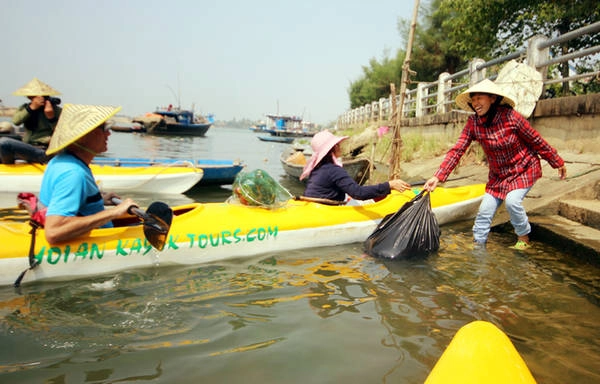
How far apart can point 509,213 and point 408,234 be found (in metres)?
1.08

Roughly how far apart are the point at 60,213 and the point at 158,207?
2.40ft

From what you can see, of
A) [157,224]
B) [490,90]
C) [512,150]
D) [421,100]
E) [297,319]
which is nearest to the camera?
[297,319]

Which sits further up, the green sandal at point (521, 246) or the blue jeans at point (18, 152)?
the blue jeans at point (18, 152)

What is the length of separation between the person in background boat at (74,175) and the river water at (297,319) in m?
0.64

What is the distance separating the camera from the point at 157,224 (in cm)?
329

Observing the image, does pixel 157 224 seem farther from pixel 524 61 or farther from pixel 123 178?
pixel 524 61

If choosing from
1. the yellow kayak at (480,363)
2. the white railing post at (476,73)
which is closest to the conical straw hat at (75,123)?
the yellow kayak at (480,363)

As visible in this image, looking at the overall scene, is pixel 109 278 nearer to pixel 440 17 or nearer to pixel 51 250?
pixel 51 250

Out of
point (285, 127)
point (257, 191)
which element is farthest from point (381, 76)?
point (257, 191)

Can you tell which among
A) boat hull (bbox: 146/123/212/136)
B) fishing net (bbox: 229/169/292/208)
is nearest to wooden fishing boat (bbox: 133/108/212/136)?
boat hull (bbox: 146/123/212/136)

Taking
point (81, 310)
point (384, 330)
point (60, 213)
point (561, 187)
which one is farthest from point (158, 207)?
point (561, 187)

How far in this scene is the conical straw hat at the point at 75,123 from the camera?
9.27 ft

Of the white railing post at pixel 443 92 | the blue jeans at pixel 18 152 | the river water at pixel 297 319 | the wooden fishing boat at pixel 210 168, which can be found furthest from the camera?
the white railing post at pixel 443 92

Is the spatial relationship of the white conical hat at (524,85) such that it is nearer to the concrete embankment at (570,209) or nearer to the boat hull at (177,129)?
the concrete embankment at (570,209)
